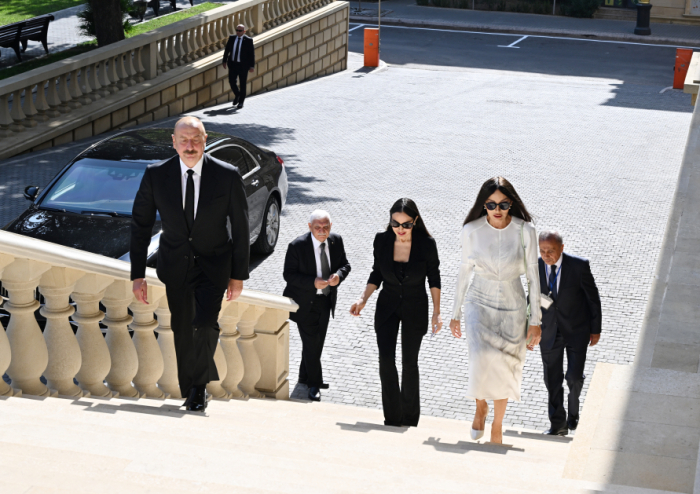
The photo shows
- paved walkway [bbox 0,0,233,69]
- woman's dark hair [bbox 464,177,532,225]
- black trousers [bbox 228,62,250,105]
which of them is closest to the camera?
woman's dark hair [bbox 464,177,532,225]

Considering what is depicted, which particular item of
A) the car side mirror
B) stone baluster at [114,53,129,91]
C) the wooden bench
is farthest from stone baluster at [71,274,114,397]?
the wooden bench

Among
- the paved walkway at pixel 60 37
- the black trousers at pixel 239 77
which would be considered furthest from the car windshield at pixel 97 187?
the paved walkway at pixel 60 37

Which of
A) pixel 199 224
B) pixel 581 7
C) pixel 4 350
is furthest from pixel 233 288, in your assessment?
pixel 581 7

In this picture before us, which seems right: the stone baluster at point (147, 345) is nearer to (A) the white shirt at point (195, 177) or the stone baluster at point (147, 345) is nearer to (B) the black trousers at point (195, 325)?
(B) the black trousers at point (195, 325)

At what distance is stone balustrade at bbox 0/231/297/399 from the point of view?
4.59 metres

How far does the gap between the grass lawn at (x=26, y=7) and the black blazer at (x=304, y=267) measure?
19.7 metres

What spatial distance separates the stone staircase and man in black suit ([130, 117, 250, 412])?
0.44 metres

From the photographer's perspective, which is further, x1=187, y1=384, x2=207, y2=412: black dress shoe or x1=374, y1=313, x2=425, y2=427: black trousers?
x1=374, y1=313, x2=425, y2=427: black trousers

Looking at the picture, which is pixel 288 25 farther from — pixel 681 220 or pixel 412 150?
pixel 681 220

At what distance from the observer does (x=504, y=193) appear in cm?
565

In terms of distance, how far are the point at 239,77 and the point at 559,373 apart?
Result: 47.3 ft

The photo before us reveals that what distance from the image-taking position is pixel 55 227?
8.77m

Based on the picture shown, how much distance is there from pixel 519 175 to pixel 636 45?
2092 centimetres

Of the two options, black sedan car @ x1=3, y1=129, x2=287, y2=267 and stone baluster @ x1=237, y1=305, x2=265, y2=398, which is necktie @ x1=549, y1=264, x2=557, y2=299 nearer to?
stone baluster @ x1=237, y1=305, x2=265, y2=398
